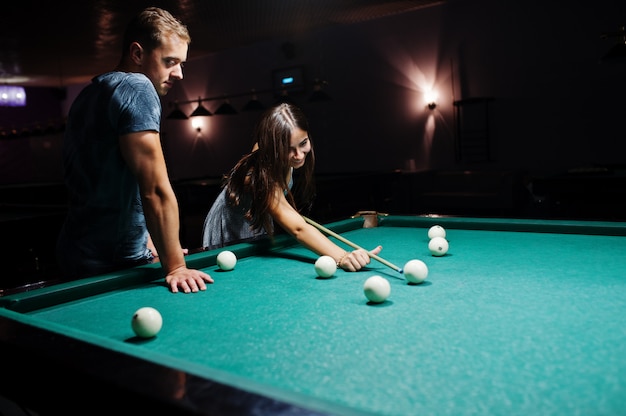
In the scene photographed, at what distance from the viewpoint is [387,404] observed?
3.16 feet

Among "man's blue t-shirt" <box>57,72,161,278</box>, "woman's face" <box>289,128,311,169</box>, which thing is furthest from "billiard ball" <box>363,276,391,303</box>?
"woman's face" <box>289,128,311,169</box>

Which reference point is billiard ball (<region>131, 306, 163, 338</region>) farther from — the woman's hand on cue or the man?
the woman's hand on cue

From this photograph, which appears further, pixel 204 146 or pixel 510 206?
pixel 204 146

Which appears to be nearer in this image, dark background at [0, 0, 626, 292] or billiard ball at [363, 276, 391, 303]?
billiard ball at [363, 276, 391, 303]

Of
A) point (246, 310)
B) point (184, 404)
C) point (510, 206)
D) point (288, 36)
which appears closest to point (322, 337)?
point (246, 310)

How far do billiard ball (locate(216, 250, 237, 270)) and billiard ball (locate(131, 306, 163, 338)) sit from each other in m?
0.78

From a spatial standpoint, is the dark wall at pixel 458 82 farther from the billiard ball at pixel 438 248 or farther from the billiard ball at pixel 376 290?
the billiard ball at pixel 376 290

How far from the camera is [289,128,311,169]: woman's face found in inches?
105

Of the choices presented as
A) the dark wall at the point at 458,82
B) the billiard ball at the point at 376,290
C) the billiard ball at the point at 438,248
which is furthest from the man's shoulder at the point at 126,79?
the dark wall at the point at 458,82

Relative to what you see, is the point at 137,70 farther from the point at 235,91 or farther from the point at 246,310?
the point at 235,91

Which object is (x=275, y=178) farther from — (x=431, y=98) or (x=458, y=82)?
(x=431, y=98)

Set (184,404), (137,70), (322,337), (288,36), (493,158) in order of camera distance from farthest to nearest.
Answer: (288,36), (493,158), (137,70), (322,337), (184,404)

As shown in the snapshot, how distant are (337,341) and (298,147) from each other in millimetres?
1526

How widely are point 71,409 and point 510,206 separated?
7558 mm
